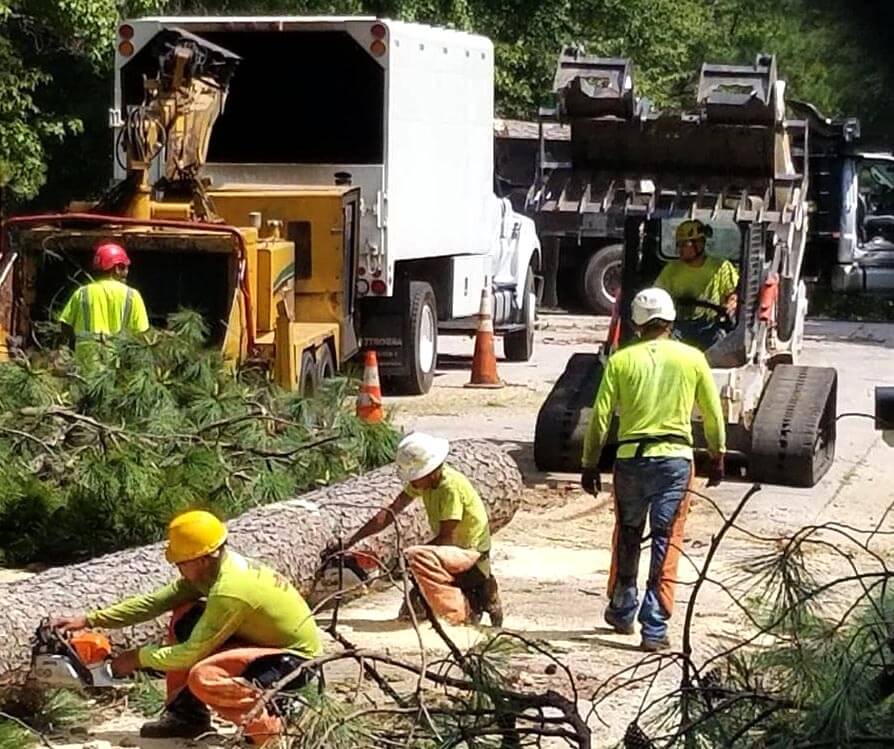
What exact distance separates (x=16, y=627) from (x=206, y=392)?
3579 mm

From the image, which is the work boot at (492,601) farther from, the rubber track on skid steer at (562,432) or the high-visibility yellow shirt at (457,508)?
the rubber track on skid steer at (562,432)

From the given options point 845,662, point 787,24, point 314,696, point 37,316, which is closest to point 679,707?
point 845,662

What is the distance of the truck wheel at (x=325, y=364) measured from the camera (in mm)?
14005

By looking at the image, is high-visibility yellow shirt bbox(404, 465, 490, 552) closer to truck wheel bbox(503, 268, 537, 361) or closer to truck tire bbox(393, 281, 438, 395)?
truck tire bbox(393, 281, 438, 395)

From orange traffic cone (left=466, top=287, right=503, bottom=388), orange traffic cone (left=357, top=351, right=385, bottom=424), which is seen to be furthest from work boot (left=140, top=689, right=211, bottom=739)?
orange traffic cone (left=466, top=287, right=503, bottom=388)

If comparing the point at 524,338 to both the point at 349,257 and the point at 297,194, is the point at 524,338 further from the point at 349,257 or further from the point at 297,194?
the point at 297,194

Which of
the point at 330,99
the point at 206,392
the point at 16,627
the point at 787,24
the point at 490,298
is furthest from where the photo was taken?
the point at 490,298

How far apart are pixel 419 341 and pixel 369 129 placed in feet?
6.91

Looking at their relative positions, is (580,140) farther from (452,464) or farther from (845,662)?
(845,662)

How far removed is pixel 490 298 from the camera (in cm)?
1878

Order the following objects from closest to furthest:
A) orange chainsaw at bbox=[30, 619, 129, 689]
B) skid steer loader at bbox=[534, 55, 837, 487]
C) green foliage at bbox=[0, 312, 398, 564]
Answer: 1. orange chainsaw at bbox=[30, 619, 129, 689]
2. green foliage at bbox=[0, 312, 398, 564]
3. skid steer loader at bbox=[534, 55, 837, 487]

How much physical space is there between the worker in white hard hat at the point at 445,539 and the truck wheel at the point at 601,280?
53.9 ft

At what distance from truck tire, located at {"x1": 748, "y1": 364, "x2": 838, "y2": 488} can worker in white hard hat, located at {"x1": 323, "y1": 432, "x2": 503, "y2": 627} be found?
3913mm

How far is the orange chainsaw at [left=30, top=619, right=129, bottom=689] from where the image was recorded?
645 centimetres
